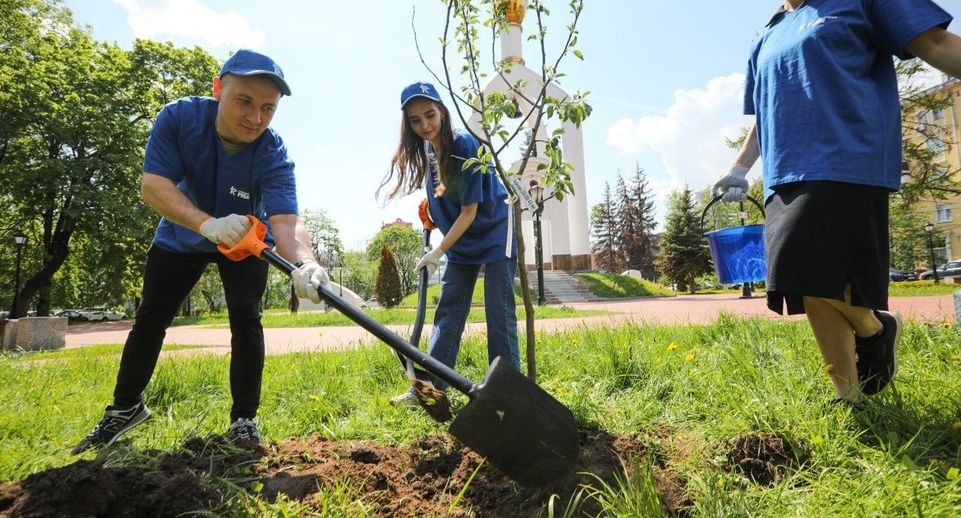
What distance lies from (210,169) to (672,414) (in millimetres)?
2187

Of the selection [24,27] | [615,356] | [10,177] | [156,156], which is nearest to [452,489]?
[615,356]

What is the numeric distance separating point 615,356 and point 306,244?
64.7 inches

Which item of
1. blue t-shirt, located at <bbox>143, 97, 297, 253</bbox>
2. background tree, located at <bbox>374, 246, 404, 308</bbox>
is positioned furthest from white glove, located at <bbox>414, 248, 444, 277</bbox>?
background tree, located at <bbox>374, 246, 404, 308</bbox>

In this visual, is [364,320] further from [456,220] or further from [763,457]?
[763,457]

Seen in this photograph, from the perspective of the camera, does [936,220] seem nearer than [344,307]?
No

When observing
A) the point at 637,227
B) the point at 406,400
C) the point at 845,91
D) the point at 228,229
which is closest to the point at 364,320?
the point at 228,229

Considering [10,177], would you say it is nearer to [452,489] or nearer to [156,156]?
[156,156]

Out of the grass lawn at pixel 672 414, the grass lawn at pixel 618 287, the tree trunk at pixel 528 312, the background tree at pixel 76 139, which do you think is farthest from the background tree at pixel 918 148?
the background tree at pixel 76 139

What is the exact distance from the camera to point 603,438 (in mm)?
1849

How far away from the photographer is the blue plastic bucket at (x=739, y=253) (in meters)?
2.67

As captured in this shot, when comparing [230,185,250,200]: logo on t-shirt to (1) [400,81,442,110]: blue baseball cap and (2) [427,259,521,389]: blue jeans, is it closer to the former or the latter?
(1) [400,81,442,110]: blue baseball cap

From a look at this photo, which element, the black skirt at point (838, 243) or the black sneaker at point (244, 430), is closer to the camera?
the black skirt at point (838, 243)

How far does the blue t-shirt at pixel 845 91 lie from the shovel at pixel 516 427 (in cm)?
115

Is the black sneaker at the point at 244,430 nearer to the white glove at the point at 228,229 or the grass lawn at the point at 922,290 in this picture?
the white glove at the point at 228,229
